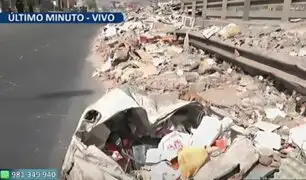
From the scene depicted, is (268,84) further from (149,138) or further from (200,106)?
(149,138)

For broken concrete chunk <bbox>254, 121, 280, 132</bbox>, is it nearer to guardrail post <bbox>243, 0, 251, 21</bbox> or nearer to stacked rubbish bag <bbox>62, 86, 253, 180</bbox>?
stacked rubbish bag <bbox>62, 86, 253, 180</bbox>

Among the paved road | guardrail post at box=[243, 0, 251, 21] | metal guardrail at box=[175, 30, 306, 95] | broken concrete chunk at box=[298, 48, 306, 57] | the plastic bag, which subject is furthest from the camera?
guardrail post at box=[243, 0, 251, 21]

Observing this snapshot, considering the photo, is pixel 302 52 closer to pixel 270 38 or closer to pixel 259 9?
pixel 270 38

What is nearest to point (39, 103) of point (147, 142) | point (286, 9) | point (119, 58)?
point (147, 142)

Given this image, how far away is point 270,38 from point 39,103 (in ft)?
12.8

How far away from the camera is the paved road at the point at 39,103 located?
4609 mm

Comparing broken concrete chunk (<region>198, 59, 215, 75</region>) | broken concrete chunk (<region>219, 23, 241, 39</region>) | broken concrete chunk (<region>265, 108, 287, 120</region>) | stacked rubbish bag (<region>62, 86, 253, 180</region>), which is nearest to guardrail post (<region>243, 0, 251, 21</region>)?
broken concrete chunk (<region>219, 23, 241, 39</region>)

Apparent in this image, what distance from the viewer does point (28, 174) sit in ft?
13.3

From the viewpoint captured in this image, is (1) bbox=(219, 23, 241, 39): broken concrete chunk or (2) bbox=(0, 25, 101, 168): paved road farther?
(1) bbox=(219, 23, 241, 39): broken concrete chunk

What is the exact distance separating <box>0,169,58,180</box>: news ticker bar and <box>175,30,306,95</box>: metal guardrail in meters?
2.65

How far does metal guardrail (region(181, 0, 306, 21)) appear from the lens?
862 centimetres

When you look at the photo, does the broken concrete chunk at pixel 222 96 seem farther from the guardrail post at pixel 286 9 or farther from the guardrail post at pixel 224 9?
the guardrail post at pixel 224 9

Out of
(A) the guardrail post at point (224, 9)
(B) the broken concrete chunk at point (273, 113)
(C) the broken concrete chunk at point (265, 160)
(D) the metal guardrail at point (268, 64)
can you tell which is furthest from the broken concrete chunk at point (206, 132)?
(A) the guardrail post at point (224, 9)

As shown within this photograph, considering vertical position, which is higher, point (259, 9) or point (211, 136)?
point (259, 9)
